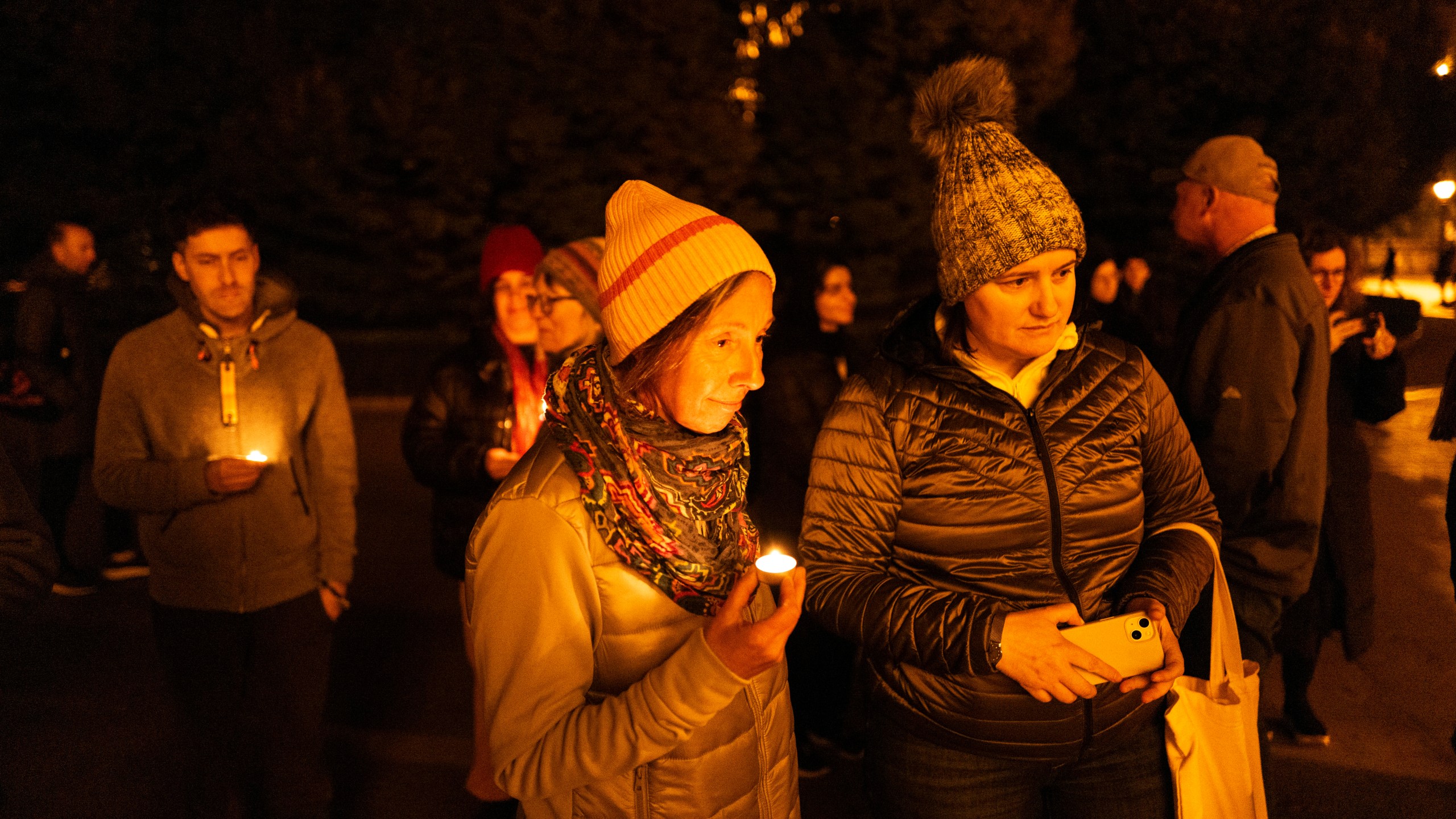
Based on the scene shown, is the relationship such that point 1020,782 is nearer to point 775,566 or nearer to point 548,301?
point 775,566

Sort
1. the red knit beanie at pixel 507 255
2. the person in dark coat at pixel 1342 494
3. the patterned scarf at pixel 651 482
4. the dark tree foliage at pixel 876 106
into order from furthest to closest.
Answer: the dark tree foliage at pixel 876 106, the person in dark coat at pixel 1342 494, the red knit beanie at pixel 507 255, the patterned scarf at pixel 651 482

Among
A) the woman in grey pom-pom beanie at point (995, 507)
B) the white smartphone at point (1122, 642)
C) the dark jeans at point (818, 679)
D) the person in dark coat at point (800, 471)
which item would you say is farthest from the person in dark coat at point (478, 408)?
the white smartphone at point (1122, 642)

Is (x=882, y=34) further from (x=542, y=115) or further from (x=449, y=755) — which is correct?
(x=449, y=755)

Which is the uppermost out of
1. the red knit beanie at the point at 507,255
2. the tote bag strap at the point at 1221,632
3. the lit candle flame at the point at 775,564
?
the red knit beanie at the point at 507,255

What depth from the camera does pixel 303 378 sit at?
11.6ft

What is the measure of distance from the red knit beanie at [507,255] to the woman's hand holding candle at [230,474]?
→ 4.37ft

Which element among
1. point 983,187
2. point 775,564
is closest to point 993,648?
point 775,564

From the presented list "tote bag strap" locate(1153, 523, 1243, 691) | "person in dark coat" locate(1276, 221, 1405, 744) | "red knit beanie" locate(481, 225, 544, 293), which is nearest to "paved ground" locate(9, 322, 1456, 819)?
"person in dark coat" locate(1276, 221, 1405, 744)

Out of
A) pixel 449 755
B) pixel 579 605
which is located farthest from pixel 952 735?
pixel 449 755

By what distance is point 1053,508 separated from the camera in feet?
7.68

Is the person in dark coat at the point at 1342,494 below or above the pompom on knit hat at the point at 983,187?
below

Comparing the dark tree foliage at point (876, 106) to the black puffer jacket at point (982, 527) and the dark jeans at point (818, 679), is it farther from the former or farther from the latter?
the black puffer jacket at point (982, 527)

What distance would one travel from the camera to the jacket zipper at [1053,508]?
2340 mm

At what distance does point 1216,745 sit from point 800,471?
232 centimetres
